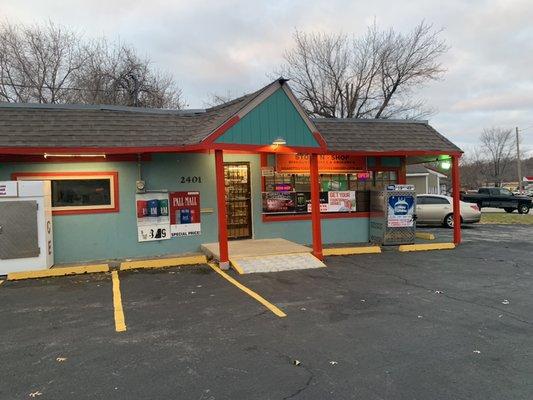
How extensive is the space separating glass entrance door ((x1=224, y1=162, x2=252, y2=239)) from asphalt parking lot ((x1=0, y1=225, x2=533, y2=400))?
11.3 ft

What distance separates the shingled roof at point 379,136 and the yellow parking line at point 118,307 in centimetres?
645

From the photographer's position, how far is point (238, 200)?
1275 centimetres

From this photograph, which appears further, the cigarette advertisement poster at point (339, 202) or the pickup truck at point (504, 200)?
the pickup truck at point (504, 200)

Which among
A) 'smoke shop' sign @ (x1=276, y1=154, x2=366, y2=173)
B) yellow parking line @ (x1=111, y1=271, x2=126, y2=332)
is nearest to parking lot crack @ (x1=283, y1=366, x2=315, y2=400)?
yellow parking line @ (x1=111, y1=271, x2=126, y2=332)

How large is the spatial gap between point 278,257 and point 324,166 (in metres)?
4.20

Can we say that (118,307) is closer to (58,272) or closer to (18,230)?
(58,272)

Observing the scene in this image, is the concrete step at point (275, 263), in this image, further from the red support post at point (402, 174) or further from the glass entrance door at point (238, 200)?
the red support post at point (402, 174)

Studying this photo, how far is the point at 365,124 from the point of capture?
13.9 m

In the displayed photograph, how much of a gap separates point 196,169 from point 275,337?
7222 millimetres

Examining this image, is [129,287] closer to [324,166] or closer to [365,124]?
[324,166]

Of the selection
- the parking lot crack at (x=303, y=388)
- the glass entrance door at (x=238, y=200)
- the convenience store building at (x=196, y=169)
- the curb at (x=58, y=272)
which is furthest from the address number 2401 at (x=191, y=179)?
the parking lot crack at (x=303, y=388)

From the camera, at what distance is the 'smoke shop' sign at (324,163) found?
1301 centimetres

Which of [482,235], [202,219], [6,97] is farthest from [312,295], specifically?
[6,97]

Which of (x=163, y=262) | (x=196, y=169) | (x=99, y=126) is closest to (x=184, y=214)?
(x=196, y=169)
